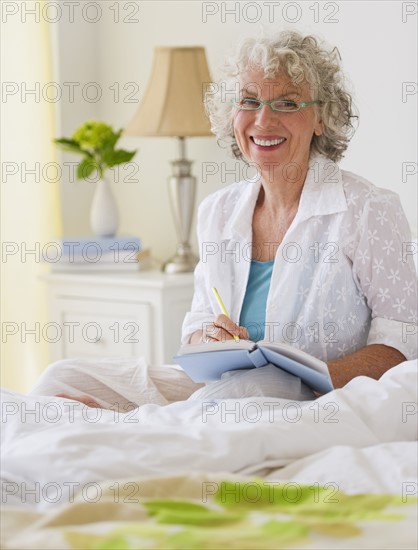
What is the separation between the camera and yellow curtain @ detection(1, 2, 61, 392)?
3375 millimetres

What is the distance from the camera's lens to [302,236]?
6.77 feet

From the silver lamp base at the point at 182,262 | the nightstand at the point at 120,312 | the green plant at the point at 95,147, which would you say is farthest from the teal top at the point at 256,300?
the green plant at the point at 95,147

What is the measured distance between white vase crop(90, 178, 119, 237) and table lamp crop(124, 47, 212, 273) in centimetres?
24

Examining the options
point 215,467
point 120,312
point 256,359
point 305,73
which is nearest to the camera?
point 215,467

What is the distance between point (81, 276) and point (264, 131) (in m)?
1.22

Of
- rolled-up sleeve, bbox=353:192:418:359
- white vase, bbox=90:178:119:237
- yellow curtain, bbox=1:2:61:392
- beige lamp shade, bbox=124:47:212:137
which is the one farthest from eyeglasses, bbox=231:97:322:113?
yellow curtain, bbox=1:2:61:392

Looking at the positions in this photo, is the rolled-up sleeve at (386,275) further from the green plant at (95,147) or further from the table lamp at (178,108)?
the green plant at (95,147)

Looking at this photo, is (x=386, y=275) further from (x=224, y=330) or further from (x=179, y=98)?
(x=179, y=98)

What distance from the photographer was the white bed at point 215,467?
3.43ft

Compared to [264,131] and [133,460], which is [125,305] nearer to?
[264,131]

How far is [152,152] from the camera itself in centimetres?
351

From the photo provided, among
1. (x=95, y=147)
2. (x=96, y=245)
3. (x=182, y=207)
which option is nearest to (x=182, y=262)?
(x=182, y=207)

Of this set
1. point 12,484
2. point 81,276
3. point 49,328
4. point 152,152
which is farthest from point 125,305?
point 12,484

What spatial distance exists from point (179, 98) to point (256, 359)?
1.57 m
